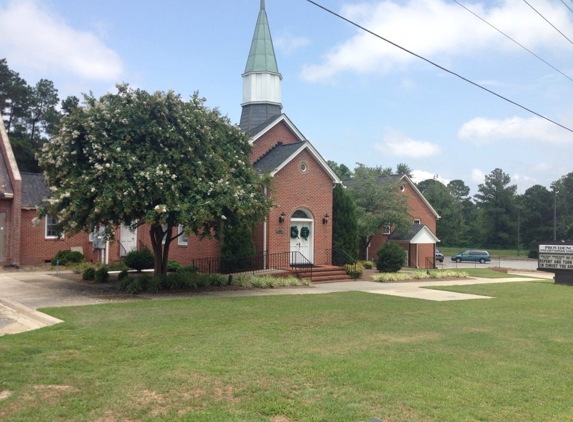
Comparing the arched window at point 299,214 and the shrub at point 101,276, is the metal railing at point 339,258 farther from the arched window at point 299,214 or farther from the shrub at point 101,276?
the shrub at point 101,276

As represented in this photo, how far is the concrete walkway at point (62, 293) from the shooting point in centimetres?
1086

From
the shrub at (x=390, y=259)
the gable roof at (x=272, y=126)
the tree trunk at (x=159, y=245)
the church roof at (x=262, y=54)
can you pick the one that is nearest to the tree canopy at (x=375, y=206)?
the shrub at (x=390, y=259)

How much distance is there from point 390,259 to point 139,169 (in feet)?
48.2

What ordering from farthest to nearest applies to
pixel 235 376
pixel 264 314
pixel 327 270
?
pixel 327 270
pixel 264 314
pixel 235 376

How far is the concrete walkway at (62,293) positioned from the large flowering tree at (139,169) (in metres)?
1.96

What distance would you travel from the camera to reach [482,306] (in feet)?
46.8

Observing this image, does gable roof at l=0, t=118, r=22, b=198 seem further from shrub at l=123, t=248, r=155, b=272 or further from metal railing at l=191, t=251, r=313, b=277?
metal railing at l=191, t=251, r=313, b=277

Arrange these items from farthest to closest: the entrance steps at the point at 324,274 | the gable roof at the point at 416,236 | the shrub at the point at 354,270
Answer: the gable roof at the point at 416,236, the shrub at the point at 354,270, the entrance steps at the point at 324,274

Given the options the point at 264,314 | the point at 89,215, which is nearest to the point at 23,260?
the point at 89,215

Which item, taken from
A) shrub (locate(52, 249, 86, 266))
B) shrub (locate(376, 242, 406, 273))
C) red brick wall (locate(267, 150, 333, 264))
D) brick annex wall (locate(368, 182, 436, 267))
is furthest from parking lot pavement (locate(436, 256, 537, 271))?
shrub (locate(52, 249, 86, 266))

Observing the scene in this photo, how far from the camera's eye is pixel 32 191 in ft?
88.6

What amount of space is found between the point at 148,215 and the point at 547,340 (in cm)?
977

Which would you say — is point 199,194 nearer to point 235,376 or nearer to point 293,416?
point 235,376

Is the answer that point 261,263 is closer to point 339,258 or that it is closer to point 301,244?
point 301,244
